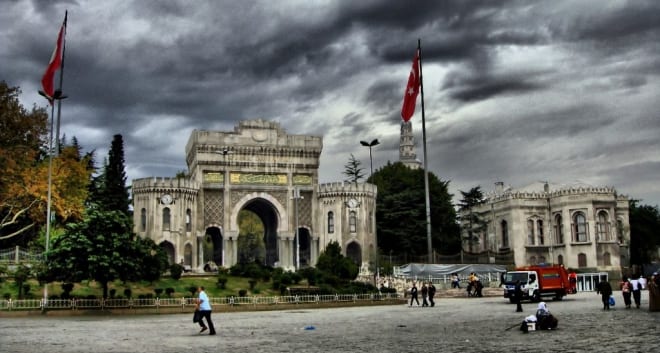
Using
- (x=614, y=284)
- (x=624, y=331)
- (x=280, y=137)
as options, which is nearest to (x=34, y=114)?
(x=280, y=137)

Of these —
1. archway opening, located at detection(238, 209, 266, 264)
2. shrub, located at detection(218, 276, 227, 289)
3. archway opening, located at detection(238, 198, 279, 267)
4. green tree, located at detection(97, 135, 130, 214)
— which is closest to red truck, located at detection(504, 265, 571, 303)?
shrub, located at detection(218, 276, 227, 289)

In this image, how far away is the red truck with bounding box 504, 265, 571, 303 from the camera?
32.0 meters

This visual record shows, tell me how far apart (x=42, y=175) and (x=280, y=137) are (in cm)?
2184

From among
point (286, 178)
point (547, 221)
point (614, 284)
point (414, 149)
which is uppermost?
point (414, 149)

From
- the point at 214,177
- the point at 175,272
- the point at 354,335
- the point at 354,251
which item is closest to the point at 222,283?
the point at 175,272

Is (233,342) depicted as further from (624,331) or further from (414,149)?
(414,149)

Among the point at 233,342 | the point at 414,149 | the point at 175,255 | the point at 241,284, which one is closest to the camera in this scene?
the point at 233,342

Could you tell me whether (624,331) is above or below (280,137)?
below

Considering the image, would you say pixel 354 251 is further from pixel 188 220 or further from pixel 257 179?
pixel 188 220

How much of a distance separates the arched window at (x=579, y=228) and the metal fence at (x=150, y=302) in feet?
107

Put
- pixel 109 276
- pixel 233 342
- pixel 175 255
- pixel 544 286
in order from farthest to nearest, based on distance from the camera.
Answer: pixel 175 255
pixel 544 286
pixel 109 276
pixel 233 342

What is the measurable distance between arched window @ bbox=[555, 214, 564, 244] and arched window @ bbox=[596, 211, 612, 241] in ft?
10.7

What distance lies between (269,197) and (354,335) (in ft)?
128

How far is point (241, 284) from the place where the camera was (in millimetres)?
37812
